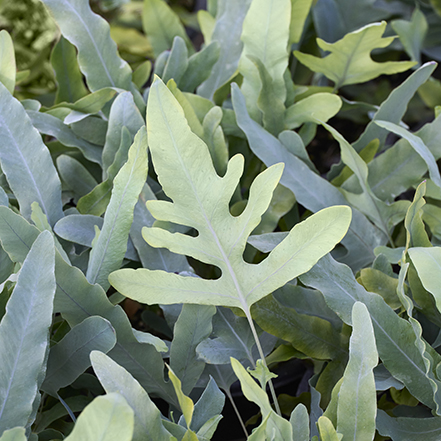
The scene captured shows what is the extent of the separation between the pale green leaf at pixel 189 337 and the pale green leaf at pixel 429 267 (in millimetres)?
151

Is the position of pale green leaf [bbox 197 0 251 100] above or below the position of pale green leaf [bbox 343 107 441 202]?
above

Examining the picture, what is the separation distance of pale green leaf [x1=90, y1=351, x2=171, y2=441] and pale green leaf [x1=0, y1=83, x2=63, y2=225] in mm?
171

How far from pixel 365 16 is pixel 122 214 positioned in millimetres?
584

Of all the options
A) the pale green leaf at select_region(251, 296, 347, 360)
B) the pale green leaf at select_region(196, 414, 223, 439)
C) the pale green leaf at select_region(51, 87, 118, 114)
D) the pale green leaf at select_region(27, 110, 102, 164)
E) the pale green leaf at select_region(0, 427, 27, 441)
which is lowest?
the pale green leaf at select_region(251, 296, 347, 360)

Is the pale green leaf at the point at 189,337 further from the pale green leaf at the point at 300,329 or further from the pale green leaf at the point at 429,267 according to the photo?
the pale green leaf at the point at 429,267

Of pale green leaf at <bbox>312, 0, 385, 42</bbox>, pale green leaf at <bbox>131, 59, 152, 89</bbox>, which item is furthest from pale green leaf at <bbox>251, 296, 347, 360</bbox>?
pale green leaf at <bbox>312, 0, 385, 42</bbox>

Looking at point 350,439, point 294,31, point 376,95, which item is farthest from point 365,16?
point 350,439

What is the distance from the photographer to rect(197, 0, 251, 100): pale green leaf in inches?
20.9

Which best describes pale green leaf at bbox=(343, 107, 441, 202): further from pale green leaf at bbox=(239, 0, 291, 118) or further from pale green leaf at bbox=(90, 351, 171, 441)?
pale green leaf at bbox=(90, 351, 171, 441)

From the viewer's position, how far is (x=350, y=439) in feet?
0.94

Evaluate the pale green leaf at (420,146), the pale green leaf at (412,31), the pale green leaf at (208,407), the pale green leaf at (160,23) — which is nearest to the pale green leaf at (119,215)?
the pale green leaf at (208,407)

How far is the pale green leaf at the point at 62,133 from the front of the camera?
441mm

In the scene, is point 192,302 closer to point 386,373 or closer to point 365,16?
point 386,373

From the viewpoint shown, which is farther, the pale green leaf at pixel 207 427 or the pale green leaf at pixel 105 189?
the pale green leaf at pixel 105 189
